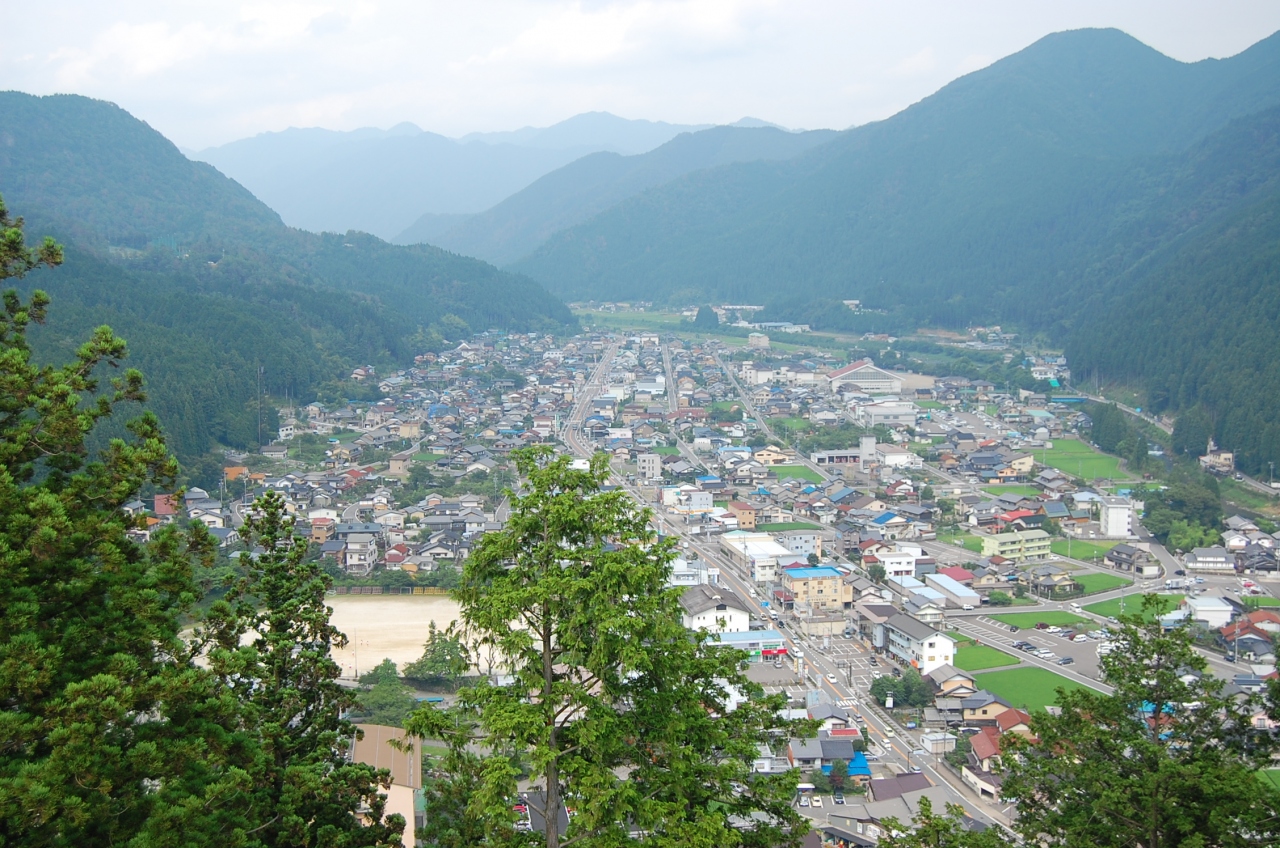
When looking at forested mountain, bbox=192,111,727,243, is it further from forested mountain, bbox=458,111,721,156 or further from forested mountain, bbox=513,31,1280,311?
forested mountain, bbox=513,31,1280,311

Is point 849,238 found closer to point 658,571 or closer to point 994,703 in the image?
point 994,703

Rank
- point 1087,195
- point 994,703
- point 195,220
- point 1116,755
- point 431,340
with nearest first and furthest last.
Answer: point 1116,755
point 994,703
point 431,340
point 195,220
point 1087,195

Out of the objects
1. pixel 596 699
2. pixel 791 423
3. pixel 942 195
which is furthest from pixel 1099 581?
pixel 942 195

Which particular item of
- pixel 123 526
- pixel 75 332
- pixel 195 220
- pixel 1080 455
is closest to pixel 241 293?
pixel 75 332

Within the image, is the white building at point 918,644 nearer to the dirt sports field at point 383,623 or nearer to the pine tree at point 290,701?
the dirt sports field at point 383,623

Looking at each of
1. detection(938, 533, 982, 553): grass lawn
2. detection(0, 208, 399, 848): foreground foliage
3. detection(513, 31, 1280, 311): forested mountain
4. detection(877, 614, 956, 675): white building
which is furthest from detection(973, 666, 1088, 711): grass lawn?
detection(513, 31, 1280, 311): forested mountain
